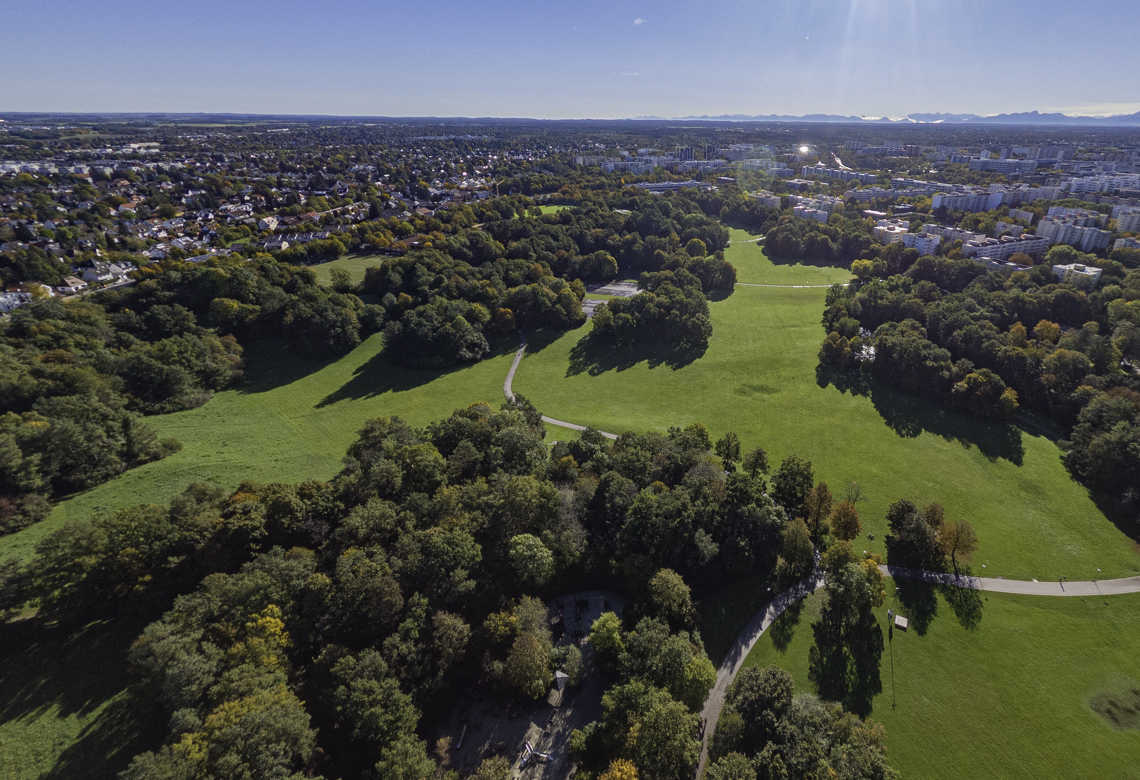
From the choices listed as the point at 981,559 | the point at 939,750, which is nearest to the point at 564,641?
the point at 939,750

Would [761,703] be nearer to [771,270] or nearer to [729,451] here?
[729,451]

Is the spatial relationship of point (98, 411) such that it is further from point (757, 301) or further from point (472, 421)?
point (757, 301)

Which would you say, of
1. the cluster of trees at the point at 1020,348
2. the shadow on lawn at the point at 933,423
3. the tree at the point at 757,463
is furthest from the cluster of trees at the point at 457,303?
the cluster of trees at the point at 1020,348

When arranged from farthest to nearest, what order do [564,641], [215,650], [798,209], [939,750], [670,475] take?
[798,209] < [670,475] < [564,641] < [939,750] < [215,650]

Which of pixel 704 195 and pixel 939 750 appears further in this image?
pixel 704 195

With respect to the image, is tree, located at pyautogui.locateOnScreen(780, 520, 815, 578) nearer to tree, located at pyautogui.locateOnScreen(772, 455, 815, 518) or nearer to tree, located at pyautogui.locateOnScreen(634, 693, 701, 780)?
tree, located at pyautogui.locateOnScreen(772, 455, 815, 518)

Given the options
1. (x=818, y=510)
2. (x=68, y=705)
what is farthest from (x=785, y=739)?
(x=68, y=705)

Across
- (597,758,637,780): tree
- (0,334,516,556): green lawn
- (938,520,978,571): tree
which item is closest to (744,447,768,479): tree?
(938,520,978,571): tree

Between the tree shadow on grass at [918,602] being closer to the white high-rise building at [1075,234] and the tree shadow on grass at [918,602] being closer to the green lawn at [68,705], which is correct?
the green lawn at [68,705]
